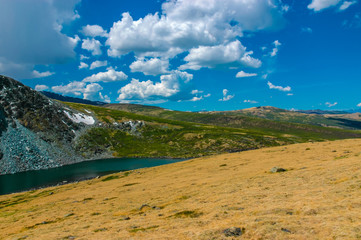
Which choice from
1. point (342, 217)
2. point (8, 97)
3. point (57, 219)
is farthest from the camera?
Result: point (8, 97)

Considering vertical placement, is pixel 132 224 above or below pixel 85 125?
below

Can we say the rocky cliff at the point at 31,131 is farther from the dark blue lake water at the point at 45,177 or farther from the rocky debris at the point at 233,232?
the rocky debris at the point at 233,232

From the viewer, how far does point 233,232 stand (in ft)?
53.9

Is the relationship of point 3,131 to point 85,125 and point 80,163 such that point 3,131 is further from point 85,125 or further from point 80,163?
point 85,125

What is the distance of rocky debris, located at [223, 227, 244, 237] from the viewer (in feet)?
53.3

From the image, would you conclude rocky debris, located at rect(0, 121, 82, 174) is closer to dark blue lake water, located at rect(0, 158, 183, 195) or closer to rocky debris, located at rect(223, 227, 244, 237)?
dark blue lake water, located at rect(0, 158, 183, 195)

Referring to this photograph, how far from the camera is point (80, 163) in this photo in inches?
5625

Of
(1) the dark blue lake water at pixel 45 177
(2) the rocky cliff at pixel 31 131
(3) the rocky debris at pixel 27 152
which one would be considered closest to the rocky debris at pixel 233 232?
(1) the dark blue lake water at pixel 45 177

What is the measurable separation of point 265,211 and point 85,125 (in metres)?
204

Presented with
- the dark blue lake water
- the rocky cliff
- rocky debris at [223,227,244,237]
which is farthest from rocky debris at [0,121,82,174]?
rocky debris at [223,227,244,237]

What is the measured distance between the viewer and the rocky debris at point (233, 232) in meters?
16.2

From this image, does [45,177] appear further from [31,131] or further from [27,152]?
[31,131]

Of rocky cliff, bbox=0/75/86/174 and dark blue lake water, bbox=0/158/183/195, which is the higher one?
rocky cliff, bbox=0/75/86/174

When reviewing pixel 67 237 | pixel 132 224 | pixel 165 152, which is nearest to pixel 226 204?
pixel 132 224
